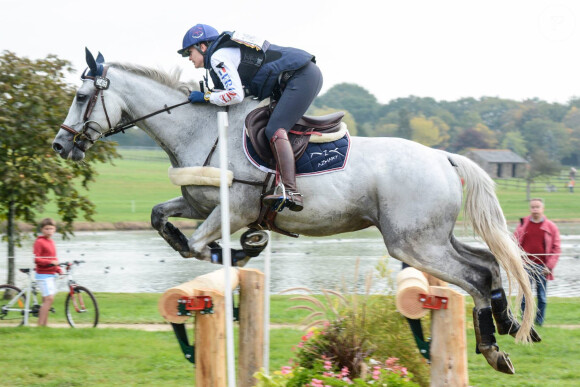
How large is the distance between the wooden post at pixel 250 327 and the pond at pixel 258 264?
457cm

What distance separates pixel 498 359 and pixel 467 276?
63 cm

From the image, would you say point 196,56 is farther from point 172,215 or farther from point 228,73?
point 172,215

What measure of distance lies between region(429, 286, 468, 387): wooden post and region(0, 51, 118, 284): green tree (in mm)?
7101

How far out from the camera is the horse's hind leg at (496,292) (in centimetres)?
518

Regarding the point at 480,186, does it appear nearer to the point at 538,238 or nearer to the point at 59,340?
the point at 538,238

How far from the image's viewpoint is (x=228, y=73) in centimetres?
491

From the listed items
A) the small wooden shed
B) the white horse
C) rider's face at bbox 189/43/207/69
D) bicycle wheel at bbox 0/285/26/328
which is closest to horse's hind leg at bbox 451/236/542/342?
the white horse

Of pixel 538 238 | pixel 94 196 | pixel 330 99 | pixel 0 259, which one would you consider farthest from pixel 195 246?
pixel 330 99

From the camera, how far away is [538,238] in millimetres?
8672

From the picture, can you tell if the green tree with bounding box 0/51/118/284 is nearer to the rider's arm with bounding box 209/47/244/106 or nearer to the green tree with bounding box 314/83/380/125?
the rider's arm with bounding box 209/47/244/106

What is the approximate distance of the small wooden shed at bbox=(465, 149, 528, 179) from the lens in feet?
190

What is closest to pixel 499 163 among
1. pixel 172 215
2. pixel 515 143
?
pixel 515 143

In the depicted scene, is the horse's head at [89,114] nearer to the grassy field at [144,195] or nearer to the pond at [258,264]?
the pond at [258,264]

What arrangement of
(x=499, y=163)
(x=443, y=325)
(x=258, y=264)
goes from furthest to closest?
(x=499, y=163) → (x=258, y=264) → (x=443, y=325)
